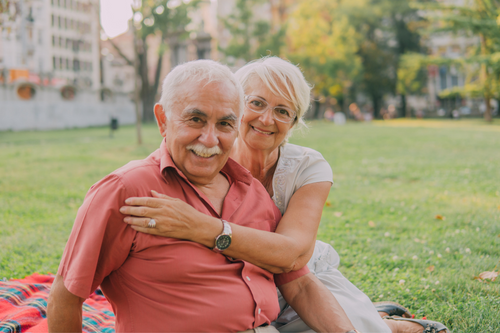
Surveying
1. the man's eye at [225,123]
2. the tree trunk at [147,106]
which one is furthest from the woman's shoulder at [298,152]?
the tree trunk at [147,106]

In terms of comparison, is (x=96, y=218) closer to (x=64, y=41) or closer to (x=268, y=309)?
(x=268, y=309)

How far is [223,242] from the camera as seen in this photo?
2.02 m

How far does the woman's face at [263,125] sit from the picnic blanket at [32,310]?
5.71 feet

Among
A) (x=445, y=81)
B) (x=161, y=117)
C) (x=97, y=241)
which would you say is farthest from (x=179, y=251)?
(x=445, y=81)

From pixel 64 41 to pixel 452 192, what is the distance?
46.2m

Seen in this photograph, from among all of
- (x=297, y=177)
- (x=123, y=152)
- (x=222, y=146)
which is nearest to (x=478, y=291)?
(x=297, y=177)

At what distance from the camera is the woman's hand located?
6.06 feet

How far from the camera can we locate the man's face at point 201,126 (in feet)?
6.78

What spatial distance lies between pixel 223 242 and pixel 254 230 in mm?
211

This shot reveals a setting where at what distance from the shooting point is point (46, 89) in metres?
36.3

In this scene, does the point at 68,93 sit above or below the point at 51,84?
below

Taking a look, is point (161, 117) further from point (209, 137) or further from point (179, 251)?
point (179, 251)

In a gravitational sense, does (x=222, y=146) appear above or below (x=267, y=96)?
below

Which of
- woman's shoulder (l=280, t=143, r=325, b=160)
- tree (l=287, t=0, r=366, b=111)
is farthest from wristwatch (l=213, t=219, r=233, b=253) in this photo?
tree (l=287, t=0, r=366, b=111)
